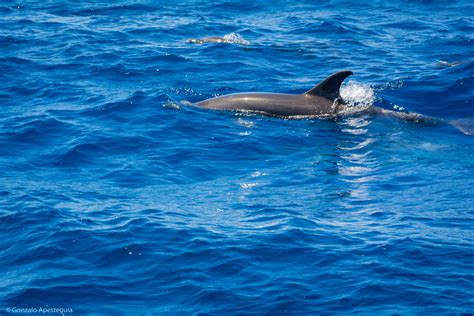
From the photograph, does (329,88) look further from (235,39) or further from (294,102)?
(235,39)

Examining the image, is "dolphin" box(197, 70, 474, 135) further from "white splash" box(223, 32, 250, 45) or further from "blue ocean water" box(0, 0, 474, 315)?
"white splash" box(223, 32, 250, 45)

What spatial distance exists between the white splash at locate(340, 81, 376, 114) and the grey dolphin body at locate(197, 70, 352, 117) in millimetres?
294

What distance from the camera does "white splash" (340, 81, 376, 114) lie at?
20.2 meters

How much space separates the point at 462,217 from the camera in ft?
46.0

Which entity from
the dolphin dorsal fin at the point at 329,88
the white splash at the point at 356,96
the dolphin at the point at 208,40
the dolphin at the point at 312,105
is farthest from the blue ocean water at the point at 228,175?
the dolphin dorsal fin at the point at 329,88

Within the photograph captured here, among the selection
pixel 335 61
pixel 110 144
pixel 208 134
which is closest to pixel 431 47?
pixel 335 61

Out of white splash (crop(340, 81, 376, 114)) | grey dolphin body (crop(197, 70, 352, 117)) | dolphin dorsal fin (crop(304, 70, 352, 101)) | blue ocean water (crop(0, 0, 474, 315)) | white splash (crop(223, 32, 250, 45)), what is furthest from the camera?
white splash (crop(223, 32, 250, 45))

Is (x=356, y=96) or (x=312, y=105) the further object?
(x=356, y=96)

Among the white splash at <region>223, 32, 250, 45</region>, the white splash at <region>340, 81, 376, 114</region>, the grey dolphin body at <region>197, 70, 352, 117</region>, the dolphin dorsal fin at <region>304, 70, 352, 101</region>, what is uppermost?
the dolphin dorsal fin at <region>304, 70, 352, 101</region>

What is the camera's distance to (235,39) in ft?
90.5

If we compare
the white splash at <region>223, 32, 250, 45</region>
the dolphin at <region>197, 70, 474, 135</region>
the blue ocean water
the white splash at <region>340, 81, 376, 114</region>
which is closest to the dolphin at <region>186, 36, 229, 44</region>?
the white splash at <region>223, 32, 250, 45</region>

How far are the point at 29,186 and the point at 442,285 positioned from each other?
751 centimetres

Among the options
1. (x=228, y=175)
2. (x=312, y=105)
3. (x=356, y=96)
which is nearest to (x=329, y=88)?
(x=312, y=105)

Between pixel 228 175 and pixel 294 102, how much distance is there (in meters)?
4.30
